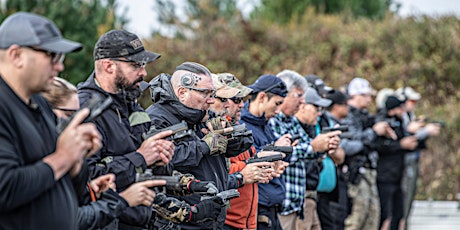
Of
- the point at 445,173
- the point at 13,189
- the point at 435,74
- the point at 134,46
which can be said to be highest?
the point at 134,46

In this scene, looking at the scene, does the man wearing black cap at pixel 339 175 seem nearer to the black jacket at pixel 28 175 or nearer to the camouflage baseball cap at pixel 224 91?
the camouflage baseball cap at pixel 224 91

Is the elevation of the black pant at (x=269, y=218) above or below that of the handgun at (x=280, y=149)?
below

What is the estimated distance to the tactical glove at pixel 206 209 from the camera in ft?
19.8

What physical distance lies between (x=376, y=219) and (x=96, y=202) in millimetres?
8040

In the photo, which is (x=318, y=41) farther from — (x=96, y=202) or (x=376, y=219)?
(x=96, y=202)

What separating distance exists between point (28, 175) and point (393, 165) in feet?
33.5

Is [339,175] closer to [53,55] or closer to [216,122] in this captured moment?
[216,122]

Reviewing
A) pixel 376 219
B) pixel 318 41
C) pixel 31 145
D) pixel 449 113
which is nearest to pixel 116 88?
pixel 31 145

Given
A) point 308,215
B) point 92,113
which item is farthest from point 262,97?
point 92,113

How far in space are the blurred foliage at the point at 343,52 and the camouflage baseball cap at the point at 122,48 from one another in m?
14.7

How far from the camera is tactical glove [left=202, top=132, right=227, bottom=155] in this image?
613 centimetres

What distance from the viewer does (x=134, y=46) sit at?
527cm

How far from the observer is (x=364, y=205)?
38.0 feet

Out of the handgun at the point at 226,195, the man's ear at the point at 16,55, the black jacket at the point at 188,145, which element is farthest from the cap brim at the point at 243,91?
the man's ear at the point at 16,55
